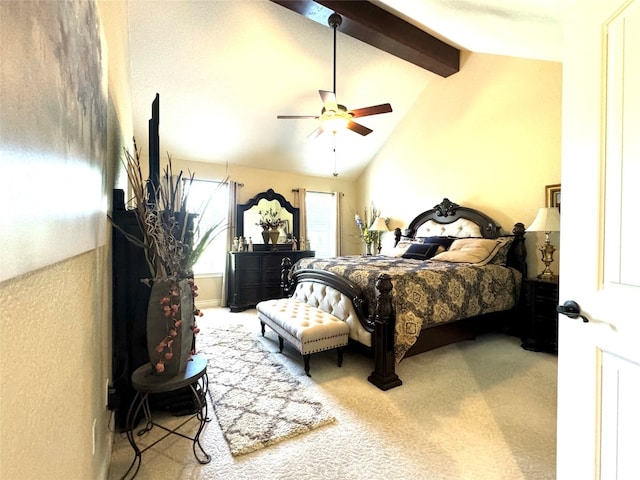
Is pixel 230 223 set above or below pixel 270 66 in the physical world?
below

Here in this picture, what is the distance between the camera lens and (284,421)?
203cm

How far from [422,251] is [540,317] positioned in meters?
1.56

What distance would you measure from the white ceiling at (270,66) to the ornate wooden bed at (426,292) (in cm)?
215

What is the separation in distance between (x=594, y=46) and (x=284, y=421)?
2447 mm

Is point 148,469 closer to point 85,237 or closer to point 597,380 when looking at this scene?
point 85,237

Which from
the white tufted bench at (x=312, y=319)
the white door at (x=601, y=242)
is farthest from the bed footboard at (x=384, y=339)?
the white door at (x=601, y=242)

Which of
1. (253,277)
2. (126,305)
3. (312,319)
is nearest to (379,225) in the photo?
(253,277)

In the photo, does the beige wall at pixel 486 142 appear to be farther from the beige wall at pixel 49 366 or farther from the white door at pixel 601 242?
the beige wall at pixel 49 366

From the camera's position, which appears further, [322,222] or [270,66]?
[322,222]

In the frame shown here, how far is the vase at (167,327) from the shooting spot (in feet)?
5.41

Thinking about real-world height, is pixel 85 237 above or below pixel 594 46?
below

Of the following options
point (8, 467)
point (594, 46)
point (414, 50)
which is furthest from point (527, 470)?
point (414, 50)

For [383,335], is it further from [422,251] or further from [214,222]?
[214,222]

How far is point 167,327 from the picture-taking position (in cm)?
168
